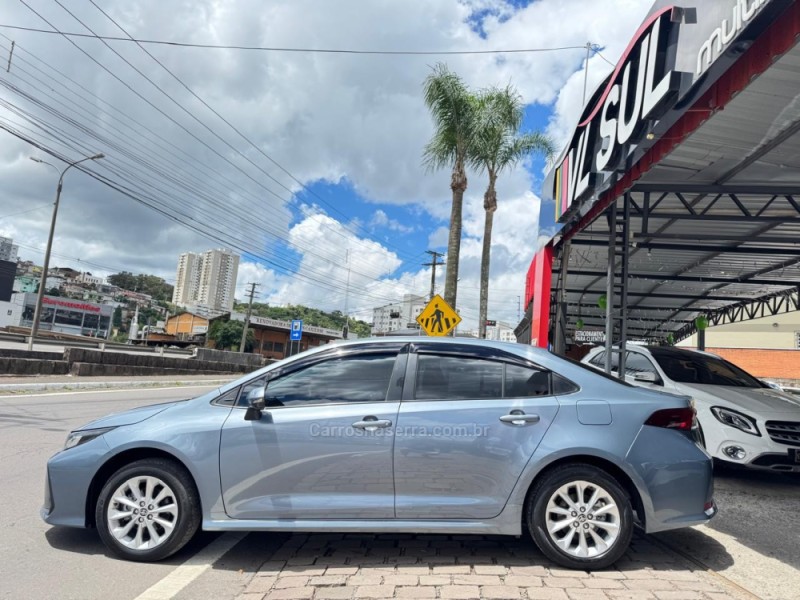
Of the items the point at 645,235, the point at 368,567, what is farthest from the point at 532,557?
the point at 645,235

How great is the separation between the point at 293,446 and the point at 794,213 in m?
10.0

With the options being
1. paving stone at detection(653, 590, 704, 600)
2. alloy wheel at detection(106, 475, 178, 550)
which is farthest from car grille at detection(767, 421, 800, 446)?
alloy wheel at detection(106, 475, 178, 550)

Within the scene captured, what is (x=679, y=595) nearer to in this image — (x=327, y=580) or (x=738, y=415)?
(x=327, y=580)

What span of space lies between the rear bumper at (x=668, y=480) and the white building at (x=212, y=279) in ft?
338

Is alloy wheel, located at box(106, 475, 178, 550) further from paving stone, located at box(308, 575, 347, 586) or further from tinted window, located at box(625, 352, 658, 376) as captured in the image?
tinted window, located at box(625, 352, 658, 376)

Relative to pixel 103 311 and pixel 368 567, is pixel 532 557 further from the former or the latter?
pixel 103 311

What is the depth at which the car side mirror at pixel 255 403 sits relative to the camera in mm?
3838

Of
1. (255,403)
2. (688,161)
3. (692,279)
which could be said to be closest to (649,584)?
(255,403)

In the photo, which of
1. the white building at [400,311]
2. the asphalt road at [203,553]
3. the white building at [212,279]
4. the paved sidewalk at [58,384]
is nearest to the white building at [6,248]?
the white building at [212,279]

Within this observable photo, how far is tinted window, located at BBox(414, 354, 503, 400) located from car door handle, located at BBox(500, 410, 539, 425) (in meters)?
0.19

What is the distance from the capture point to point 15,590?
3.37 meters

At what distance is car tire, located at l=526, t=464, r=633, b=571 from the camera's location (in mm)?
3746

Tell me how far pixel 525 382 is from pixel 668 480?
115 centimetres

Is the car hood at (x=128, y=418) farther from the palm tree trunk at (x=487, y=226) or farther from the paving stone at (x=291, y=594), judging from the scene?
the palm tree trunk at (x=487, y=226)
